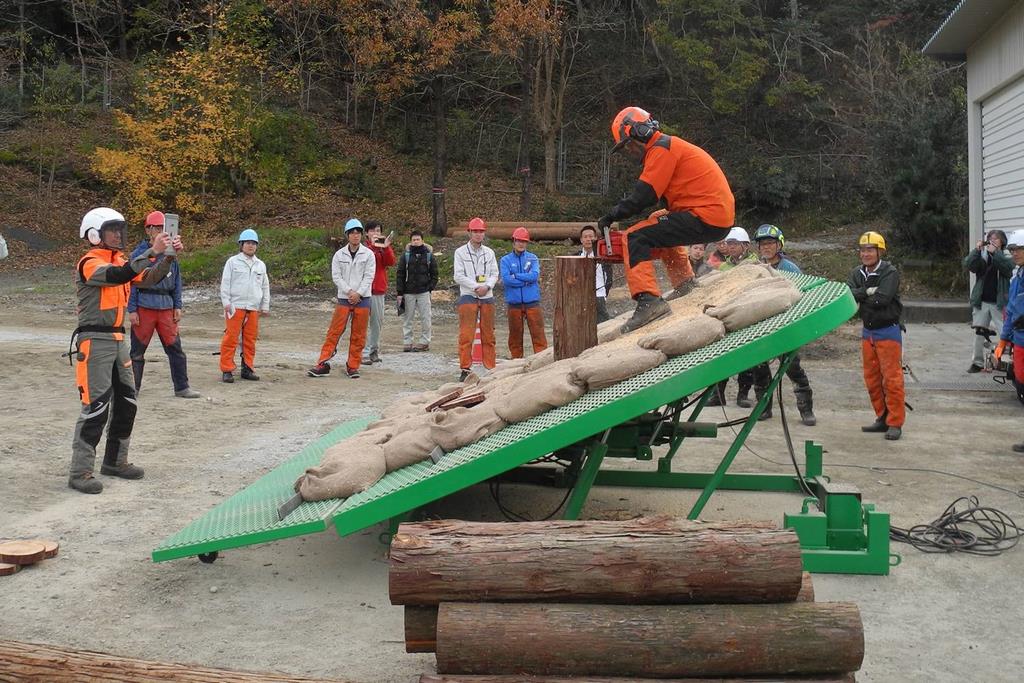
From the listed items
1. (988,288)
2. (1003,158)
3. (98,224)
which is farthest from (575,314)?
(1003,158)

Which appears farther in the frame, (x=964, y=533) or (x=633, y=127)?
(x=633, y=127)

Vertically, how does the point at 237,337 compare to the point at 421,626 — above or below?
above

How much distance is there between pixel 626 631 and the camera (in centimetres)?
398

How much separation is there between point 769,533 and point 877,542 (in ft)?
6.03

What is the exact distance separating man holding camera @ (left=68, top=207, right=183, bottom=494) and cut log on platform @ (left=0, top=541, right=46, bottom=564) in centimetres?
146

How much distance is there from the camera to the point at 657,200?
7.20 meters

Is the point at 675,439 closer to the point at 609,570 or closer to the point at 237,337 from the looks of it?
the point at 609,570

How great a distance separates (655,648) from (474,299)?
388 inches

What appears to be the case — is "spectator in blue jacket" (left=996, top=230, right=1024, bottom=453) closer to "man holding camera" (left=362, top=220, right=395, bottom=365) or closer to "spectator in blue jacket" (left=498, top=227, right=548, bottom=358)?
"spectator in blue jacket" (left=498, top=227, right=548, bottom=358)

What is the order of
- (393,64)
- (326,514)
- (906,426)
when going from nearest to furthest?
(326,514) → (906,426) → (393,64)

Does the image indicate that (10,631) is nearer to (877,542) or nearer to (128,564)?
(128,564)

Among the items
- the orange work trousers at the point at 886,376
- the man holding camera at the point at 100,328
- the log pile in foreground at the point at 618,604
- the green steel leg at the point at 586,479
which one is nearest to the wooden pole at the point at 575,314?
the green steel leg at the point at 586,479

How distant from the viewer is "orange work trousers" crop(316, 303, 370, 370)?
1350 cm

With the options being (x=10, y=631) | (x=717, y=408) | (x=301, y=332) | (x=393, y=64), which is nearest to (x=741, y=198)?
(x=393, y=64)
